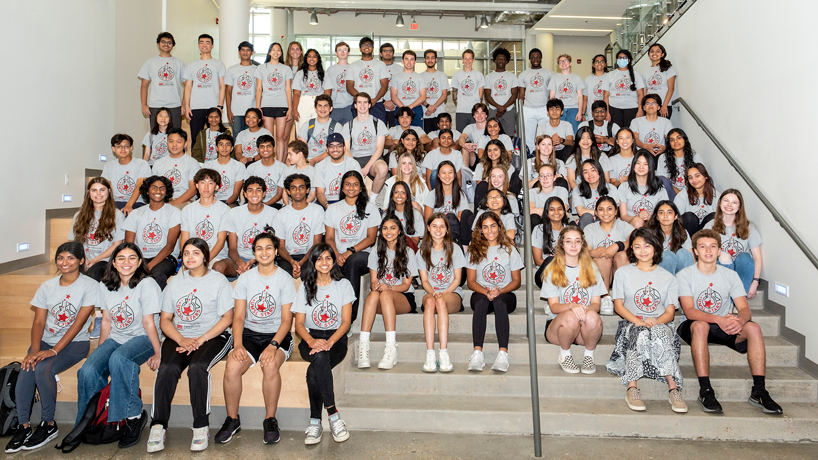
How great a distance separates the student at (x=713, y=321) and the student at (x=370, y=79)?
405cm

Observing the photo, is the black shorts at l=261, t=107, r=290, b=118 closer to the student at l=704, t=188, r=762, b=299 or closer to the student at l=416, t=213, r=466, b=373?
the student at l=416, t=213, r=466, b=373

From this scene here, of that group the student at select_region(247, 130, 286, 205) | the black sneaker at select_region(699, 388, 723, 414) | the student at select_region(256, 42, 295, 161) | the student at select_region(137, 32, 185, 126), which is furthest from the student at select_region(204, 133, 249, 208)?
the black sneaker at select_region(699, 388, 723, 414)

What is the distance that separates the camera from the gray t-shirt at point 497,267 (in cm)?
432

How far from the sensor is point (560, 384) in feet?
12.4

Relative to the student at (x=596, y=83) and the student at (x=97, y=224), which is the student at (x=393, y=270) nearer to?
the student at (x=97, y=224)

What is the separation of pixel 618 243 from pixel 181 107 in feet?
16.8

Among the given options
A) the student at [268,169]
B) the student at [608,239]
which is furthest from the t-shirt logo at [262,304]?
the student at [608,239]

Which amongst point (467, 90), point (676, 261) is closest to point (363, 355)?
point (676, 261)

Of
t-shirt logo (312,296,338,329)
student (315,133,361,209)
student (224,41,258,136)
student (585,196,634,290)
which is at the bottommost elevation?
t-shirt logo (312,296,338,329)

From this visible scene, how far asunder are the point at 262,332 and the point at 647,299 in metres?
2.64

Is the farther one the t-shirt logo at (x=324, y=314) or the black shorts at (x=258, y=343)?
the t-shirt logo at (x=324, y=314)

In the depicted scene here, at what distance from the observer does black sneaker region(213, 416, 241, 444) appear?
337 centimetres

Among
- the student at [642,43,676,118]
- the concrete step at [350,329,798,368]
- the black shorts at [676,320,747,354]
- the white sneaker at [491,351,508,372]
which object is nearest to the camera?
the black shorts at [676,320,747,354]

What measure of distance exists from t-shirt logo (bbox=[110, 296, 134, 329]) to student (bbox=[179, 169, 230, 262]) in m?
0.93
